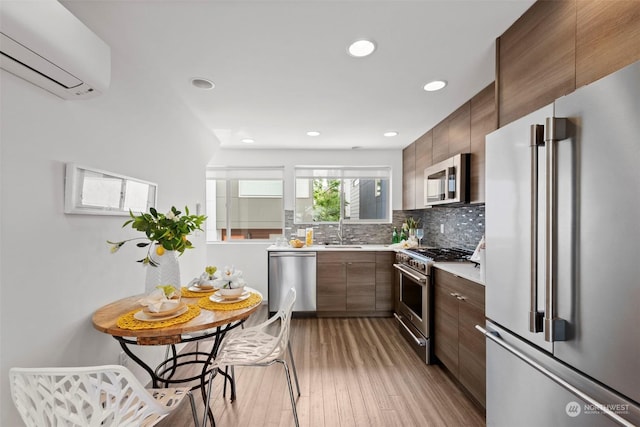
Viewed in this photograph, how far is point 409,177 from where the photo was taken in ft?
13.3

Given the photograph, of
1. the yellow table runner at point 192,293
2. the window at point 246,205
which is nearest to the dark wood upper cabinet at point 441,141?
the window at point 246,205

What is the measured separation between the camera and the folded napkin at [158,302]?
1416 millimetres

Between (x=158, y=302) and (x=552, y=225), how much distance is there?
173 cm

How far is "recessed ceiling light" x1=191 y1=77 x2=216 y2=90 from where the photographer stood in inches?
83.8

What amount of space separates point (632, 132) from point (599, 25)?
0.59 m

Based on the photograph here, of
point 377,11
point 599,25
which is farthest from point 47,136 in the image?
point 599,25

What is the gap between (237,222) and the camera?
4.54m

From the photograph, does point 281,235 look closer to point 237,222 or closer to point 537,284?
point 237,222

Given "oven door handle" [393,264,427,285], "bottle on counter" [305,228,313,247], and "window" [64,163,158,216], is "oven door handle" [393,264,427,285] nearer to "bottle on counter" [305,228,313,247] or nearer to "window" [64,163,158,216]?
"bottle on counter" [305,228,313,247]

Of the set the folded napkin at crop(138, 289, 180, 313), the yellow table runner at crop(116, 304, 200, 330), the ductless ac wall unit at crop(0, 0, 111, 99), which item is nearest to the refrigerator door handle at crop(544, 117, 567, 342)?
the yellow table runner at crop(116, 304, 200, 330)

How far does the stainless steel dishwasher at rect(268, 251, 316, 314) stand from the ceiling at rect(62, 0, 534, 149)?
1822 mm

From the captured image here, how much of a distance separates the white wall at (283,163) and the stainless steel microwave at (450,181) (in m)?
1.38

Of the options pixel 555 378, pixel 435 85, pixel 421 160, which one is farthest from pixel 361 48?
pixel 421 160

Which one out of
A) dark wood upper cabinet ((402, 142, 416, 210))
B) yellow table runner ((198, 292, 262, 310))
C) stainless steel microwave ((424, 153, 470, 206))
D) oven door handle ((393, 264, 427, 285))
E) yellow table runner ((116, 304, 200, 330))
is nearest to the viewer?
yellow table runner ((116, 304, 200, 330))
